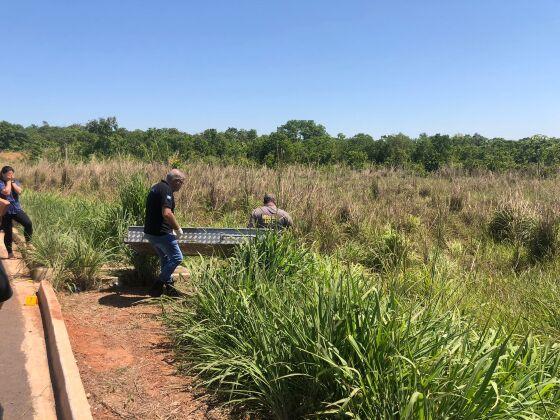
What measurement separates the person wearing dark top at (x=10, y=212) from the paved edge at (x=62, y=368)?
325 centimetres

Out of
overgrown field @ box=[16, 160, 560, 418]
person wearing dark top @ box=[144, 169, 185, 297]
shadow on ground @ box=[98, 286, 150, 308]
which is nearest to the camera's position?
overgrown field @ box=[16, 160, 560, 418]

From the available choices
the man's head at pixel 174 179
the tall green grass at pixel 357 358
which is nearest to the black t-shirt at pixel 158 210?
the man's head at pixel 174 179

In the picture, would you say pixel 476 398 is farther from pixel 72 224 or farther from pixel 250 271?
pixel 72 224

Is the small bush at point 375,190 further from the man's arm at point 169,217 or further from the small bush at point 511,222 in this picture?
the man's arm at point 169,217

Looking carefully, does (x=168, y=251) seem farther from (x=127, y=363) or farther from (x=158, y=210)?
(x=127, y=363)

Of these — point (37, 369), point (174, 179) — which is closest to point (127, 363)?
point (37, 369)

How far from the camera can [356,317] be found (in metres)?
3.09

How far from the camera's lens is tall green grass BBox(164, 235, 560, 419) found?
2617mm

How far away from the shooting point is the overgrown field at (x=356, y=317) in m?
2.73

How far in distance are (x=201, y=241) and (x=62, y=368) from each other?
8.92 feet

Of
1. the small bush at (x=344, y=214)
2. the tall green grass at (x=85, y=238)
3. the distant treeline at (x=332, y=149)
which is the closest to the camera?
the tall green grass at (x=85, y=238)

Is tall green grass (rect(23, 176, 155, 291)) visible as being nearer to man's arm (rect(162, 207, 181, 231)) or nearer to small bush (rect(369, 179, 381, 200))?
man's arm (rect(162, 207, 181, 231))

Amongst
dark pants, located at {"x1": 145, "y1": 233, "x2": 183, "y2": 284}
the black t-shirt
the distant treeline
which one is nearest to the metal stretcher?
dark pants, located at {"x1": 145, "y1": 233, "x2": 183, "y2": 284}

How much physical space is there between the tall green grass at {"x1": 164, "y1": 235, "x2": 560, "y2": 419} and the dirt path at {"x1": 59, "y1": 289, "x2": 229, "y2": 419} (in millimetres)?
233
